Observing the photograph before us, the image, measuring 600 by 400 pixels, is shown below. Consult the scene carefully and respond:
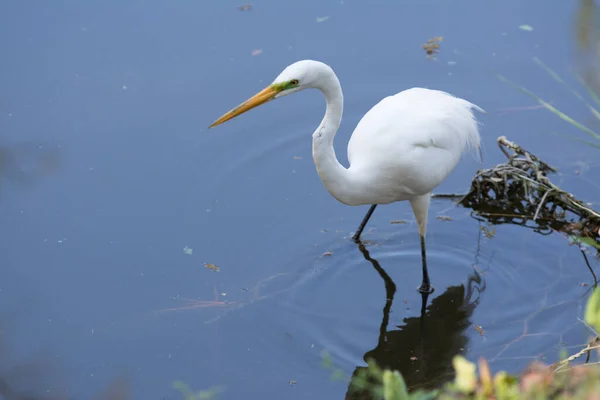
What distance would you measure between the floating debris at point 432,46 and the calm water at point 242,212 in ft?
0.24

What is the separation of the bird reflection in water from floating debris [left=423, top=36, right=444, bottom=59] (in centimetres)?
227

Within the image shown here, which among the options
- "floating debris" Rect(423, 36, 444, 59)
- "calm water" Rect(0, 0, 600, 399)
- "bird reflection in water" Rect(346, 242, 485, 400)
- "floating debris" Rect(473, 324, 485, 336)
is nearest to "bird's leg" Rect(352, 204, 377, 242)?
"calm water" Rect(0, 0, 600, 399)

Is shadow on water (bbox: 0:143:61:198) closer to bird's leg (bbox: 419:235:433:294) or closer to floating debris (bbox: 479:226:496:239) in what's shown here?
bird's leg (bbox: 419:235:433:294)

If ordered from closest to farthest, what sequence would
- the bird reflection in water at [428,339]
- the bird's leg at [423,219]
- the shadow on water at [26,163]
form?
the bird reflection in water at [428,339] → the bird's leg at [423,219] → the shadow on water at [26,163]

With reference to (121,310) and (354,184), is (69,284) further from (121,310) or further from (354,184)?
(354,184)

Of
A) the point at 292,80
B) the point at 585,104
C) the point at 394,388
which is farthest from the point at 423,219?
the point at 394,388

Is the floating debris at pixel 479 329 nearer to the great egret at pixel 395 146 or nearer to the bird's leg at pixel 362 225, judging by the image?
the great egret at pixel 395 146

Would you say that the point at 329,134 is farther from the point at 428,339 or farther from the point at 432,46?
the point at 432,46

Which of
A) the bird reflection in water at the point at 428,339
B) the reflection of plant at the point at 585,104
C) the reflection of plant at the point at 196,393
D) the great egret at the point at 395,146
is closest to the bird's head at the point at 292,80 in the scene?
the great egret at the point at 395,146

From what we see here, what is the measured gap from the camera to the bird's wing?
157 inches

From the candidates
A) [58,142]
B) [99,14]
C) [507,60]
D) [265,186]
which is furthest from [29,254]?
[507,60]

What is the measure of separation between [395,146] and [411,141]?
11 centimetres

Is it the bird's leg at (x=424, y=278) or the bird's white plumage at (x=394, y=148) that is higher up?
the bird's white plumage at (x=394, y=148)

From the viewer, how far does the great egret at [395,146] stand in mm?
3707
